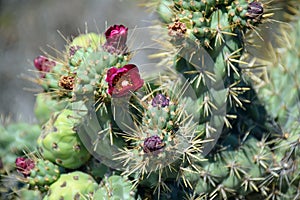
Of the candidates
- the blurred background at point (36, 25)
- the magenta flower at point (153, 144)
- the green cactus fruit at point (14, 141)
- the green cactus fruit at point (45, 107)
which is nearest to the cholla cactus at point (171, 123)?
the magenta flower at point (153, 144)

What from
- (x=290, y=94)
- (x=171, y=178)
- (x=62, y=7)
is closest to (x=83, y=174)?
(x=171, y=178)

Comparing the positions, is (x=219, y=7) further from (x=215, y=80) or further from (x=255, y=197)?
(x=255, y=197)

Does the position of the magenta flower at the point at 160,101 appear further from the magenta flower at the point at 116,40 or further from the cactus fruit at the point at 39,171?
the cactus fruit at the point at 39,171

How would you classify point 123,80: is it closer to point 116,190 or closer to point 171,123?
point 171,123

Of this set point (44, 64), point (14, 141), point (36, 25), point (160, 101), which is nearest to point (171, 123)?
point (160, 101)

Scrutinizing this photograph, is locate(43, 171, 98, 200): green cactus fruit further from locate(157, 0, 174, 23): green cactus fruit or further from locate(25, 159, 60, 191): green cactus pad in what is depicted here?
locate(157, 0, 174, 23): green cactus fruit

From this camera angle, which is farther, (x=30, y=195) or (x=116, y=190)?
(x=30, y=195)
